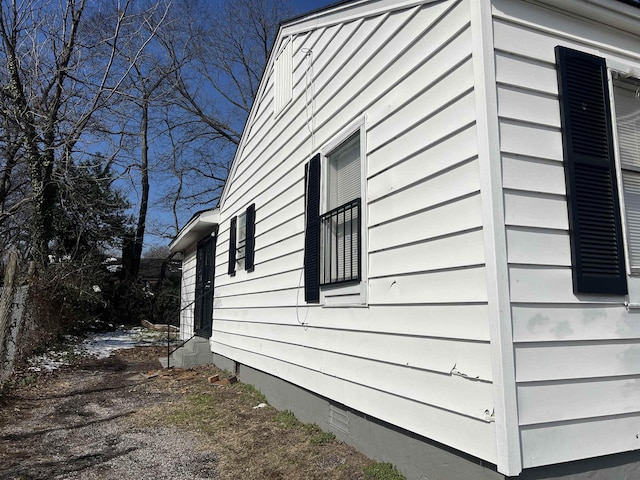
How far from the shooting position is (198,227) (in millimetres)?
10641

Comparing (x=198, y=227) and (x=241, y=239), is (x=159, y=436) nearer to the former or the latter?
(x=241, y=239)

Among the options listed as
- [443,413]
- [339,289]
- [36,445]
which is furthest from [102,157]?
[443,413]

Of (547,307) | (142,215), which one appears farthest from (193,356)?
(142,215)

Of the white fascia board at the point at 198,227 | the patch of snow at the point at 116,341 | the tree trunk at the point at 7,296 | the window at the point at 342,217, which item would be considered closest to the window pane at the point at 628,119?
the window at the point at 342,217

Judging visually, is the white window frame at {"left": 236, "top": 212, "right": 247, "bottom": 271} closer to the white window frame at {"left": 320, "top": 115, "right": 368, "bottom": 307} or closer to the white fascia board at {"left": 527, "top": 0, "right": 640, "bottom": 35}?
the white window frame at {"left": 320, "top": 115, "right": 368, "bottom": 307}

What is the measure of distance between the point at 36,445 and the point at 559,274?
495cm

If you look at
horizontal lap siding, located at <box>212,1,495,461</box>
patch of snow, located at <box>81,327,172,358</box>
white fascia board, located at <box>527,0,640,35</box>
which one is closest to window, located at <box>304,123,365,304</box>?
horizontal lap siding, located at <box>212,1,495,461</box>

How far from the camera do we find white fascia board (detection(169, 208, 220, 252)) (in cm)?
1005

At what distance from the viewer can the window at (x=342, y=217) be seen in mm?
4258

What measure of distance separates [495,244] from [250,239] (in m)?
5.17

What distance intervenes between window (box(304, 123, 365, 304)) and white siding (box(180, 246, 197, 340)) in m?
7.74

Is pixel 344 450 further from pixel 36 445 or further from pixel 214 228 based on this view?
pixel 214 228

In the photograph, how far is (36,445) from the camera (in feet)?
15.5

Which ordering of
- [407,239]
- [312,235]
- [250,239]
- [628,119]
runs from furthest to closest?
[250,239] < [312,235] < [407,239] < [628,119]
